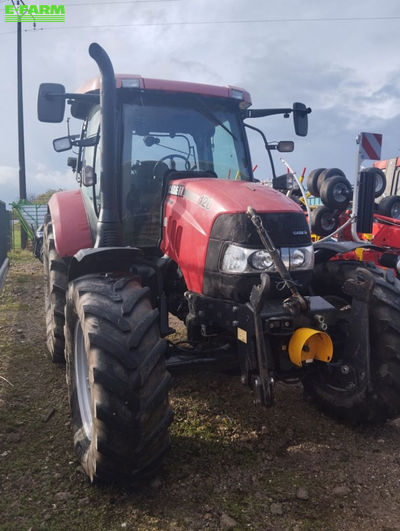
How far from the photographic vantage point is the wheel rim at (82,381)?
10.1 feet

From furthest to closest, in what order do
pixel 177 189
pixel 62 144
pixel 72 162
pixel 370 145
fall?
pixel 72 162
pixel 370 145
pixel 62 144
pixel 177 189

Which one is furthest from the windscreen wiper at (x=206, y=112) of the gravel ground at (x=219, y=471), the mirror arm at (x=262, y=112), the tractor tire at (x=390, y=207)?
the tractor tire at (x=390, y=207)

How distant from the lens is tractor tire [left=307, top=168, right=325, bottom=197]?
714cm

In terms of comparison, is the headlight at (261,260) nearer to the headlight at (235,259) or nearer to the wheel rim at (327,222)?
the headlight at (235,259)

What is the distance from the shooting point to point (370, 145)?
5.02 meters

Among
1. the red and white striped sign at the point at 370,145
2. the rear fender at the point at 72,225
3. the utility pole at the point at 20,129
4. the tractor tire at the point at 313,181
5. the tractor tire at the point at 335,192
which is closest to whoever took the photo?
the rear fender at the point at 72,225

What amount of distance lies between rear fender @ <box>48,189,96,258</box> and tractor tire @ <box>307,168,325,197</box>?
3820 mm

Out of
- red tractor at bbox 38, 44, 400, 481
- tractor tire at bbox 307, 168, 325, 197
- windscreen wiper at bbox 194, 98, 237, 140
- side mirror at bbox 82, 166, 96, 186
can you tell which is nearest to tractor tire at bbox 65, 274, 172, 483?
red tractor at bbox 38, 44, 400, 481

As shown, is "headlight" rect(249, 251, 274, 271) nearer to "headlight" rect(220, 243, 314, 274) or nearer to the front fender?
"headlight" rect(220, 243, 314, 274)

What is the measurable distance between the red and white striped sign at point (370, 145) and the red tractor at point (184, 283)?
2.87 ft

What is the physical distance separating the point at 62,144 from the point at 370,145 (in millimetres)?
3024

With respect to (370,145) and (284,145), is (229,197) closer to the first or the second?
(284,145)

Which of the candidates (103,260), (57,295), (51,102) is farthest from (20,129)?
(103,260)

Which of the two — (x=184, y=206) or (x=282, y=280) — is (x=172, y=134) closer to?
(x=184, y=206)
